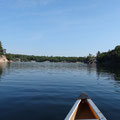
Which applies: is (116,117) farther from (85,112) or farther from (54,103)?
(54,103)

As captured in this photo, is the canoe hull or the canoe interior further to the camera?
the canoe interior

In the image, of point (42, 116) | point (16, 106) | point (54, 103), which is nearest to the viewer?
point (42, 116)

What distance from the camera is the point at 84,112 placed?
9.72 meters

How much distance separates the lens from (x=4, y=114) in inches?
381

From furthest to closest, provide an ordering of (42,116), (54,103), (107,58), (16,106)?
(107,58) < (54,103) < (16,106) < (42,116)

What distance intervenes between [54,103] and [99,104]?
4191 mm

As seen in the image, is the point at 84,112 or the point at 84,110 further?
the point at 84,110

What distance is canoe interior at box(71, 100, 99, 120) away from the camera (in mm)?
8939

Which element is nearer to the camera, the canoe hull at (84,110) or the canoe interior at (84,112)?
the canoe hull at (84,110)

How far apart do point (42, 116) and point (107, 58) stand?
17905 cm

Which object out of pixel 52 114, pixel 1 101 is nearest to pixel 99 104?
pixel 52 114

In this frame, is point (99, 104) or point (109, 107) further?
point (99, 104)

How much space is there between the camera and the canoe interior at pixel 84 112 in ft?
29.3

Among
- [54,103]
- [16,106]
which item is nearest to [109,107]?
[54,103]
